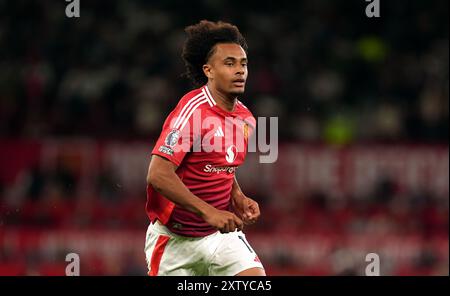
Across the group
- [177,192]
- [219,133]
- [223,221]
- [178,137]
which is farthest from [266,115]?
[223,221]

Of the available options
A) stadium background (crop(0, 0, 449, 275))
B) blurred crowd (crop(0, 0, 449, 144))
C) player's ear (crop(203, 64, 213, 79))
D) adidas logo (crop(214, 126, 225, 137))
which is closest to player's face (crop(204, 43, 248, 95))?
player's ear (crop(203, 64, 213, 79))

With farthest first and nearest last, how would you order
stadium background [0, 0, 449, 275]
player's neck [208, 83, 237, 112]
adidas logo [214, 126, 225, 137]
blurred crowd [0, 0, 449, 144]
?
blurred crowd [0, 0, 449, 144] → stadium background [0, 0, 449, 275] → player's neck [208, 83, 237, 112] → adidas logo [214, 126, 225, 137]

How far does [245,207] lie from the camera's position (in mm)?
6480

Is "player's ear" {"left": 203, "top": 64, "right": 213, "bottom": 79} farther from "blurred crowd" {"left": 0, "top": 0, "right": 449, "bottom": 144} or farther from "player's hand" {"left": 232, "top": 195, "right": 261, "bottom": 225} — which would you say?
"blurred crowd" {"left": 0, "top": 0, "right": 449, "bottom": 144}

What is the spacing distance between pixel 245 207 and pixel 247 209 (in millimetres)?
35

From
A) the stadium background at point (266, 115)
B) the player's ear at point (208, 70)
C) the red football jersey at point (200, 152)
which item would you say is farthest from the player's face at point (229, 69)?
the stadium background at point (266, 115)

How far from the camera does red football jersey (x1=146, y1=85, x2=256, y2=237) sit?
239 inches

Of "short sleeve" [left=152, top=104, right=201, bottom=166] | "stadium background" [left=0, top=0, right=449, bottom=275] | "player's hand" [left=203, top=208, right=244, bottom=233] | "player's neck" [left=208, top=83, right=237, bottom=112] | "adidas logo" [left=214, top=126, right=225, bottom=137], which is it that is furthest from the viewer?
"stadium background" [left=0, top=0, right=449, bottom=275]

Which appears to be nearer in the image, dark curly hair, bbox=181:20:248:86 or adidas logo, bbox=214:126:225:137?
adidas logo, bbox=214:126:225:137

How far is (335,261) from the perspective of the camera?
13305 millimetres

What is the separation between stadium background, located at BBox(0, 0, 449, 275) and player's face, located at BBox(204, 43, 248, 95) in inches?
249

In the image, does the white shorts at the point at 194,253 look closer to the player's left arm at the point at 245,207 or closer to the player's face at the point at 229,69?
the player's left arm at the point at 245,207
